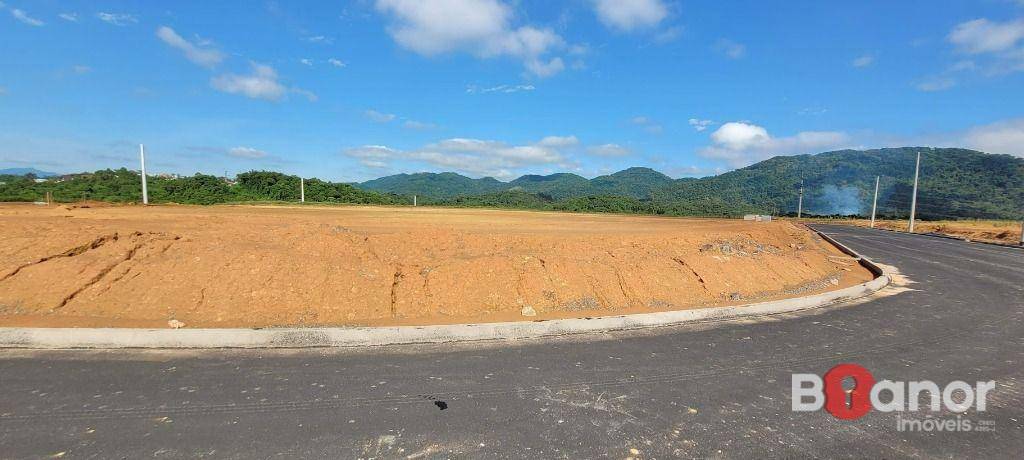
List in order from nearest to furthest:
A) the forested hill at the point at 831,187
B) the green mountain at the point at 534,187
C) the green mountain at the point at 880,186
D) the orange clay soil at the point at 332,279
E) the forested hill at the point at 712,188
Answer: the orange clay soil at the point at 332,279 → the forested hill at the point at 712,188 → the green mountain at the point at 880,186 → the forested hill at the point at 831,187 → the green mountain at the point at 534,187

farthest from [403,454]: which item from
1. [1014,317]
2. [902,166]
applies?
[902,166]

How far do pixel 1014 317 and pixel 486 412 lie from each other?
9173 millimetres

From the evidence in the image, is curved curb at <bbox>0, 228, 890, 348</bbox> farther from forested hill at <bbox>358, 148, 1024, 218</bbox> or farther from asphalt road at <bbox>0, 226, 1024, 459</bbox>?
forested hill at <bbox>358, 148, 1024, 218</bbox>

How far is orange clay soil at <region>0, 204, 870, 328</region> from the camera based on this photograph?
220 inches

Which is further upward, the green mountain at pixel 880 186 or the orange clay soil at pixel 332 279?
the green mountain at pixel 880 186

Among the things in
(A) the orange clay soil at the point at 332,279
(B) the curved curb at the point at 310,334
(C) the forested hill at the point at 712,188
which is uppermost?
(C) the forested hill at the point at 712,188

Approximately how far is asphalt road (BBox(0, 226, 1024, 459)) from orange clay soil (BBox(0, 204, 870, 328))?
1.21 m

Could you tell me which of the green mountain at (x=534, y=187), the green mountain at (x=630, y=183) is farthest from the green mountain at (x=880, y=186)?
the green mountain at (x=534, y=187)

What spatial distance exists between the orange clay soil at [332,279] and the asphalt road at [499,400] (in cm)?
121

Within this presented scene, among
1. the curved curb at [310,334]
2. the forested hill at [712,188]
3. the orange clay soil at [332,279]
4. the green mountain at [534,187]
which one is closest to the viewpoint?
the curved curb at [310,334]

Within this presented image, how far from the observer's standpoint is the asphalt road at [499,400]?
288 centimetres

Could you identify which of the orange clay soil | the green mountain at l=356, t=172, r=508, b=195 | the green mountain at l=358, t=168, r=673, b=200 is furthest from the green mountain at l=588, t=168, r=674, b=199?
the orange clay soil

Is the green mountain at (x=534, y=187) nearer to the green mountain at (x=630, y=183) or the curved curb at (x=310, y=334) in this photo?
the green mountain at (x=630, y=183)

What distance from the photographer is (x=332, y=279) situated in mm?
6375
